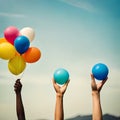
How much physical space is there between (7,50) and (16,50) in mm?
93

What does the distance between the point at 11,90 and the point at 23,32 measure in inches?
59.1

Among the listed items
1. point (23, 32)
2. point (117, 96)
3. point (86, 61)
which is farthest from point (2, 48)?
point (117, 96)

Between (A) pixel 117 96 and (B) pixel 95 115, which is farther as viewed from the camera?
(A) pixel 117 96

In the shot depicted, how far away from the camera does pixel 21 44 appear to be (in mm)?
2729

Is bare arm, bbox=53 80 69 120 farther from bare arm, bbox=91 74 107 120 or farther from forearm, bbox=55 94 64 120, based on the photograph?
bare arm, bbox=91 74 107 120

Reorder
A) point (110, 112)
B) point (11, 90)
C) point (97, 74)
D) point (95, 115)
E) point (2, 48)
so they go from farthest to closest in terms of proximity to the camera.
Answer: point (110, 112)
point (11, 90)
point (2, 48)
point (97, 74)
point (95, 115)

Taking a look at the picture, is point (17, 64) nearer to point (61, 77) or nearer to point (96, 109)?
point (61, 77)

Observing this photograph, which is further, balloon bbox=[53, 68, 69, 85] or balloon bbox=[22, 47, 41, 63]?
balloon bbox=[22, 47, 41, 63]

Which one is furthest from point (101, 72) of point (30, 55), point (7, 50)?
point (7, 50)

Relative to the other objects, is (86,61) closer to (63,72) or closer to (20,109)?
(63,72)

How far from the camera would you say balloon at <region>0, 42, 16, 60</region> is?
9.01 feet

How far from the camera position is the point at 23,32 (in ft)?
9.71

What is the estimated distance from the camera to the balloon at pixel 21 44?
108 inches

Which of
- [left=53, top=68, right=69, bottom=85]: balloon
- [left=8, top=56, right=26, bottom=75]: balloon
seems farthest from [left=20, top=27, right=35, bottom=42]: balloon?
[left=53, top=68, right=69, bottom=85]: balloon
